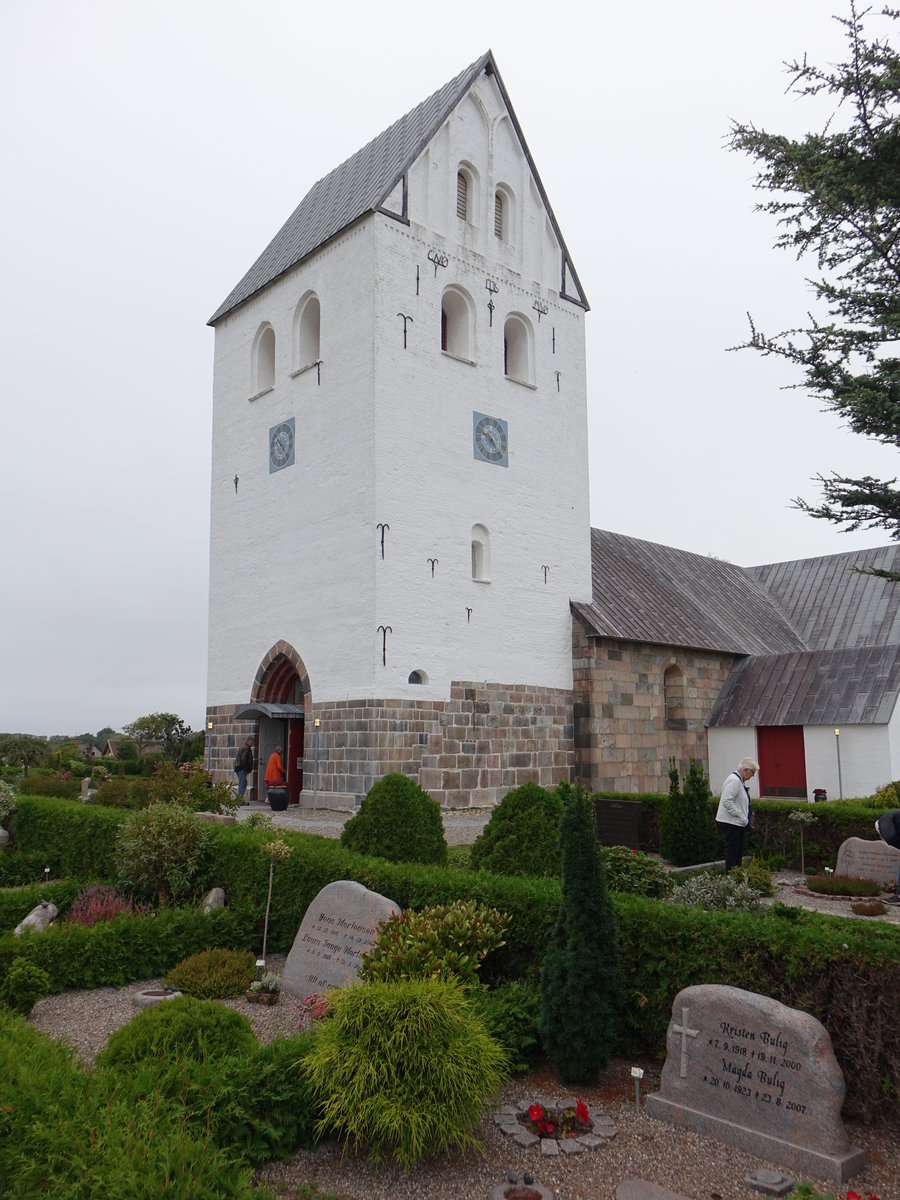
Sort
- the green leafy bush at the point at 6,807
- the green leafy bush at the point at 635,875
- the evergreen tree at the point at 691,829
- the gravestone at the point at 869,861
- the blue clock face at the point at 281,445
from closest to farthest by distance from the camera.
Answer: the green leafy bush at the point at 635,875 → the gravestone at the point at 869,861 → the evergreen tree at the point at 691,829 → the green leafy bush at the point at 6,807 → the blue clock face at the point at 281,445

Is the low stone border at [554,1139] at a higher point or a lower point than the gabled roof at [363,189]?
lower

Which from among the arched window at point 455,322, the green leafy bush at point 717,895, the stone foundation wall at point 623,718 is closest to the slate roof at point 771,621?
the stone foundation wall at point 623,718

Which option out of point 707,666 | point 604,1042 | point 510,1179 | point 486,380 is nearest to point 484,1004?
point 604,1042

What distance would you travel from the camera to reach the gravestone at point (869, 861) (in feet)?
34.3

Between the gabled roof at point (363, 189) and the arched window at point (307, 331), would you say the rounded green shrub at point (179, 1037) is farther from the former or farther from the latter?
the arched window at point (307, 331)

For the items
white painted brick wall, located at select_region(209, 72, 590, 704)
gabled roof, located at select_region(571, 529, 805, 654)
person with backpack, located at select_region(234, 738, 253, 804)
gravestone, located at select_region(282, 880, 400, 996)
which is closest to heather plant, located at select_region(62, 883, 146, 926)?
gravestone, located at select_region(282, 880, 400, 996)

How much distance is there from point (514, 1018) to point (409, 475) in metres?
12.2

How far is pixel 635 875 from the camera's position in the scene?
321 inches

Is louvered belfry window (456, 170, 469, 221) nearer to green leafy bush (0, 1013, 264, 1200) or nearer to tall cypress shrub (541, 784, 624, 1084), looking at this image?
tall cypress shrub (541, 784, 624, 1084)

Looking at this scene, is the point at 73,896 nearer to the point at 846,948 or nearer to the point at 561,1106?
the point at 561,1106

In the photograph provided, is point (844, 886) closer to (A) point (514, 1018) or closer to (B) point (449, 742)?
(A) point (514, 1018)

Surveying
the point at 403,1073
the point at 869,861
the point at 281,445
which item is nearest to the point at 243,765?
the point at 281,445

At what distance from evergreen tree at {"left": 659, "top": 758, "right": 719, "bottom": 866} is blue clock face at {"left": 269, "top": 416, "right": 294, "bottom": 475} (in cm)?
1023

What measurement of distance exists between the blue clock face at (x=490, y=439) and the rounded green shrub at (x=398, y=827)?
10243mm
